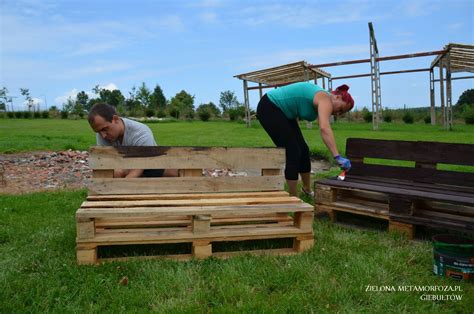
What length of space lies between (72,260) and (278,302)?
1616mm

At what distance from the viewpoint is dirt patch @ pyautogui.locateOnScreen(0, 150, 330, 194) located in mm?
6332

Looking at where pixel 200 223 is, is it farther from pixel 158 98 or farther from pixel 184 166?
pixel 158 98

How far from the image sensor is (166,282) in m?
2.73

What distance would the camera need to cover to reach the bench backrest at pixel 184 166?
3551mm

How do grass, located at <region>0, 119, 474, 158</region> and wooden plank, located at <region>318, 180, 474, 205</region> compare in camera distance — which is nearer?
wooden plank, located at <region>318, 180, 474, 205</region>

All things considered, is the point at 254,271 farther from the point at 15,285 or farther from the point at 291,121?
the point at 291,121

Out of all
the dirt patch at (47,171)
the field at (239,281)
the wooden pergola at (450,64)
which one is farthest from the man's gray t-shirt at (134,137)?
the wooden pergola at (450,64)

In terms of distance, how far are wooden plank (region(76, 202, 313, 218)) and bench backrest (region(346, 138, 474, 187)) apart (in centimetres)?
169

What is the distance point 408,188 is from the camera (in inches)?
155

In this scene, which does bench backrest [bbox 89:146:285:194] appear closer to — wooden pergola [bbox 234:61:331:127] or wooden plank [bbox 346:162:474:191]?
wooden plank [bbox 346:162:474:191]

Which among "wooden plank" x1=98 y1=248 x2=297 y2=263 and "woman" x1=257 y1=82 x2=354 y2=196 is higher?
"woman" x1=257 y1=82 x2=354 y2=196

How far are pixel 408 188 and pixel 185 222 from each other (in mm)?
2147

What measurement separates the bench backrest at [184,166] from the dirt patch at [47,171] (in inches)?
110

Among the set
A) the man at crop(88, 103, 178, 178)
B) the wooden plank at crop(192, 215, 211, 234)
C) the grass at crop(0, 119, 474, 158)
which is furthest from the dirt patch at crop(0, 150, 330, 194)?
the wooden plank at crop(192, 215, 211, 234)
